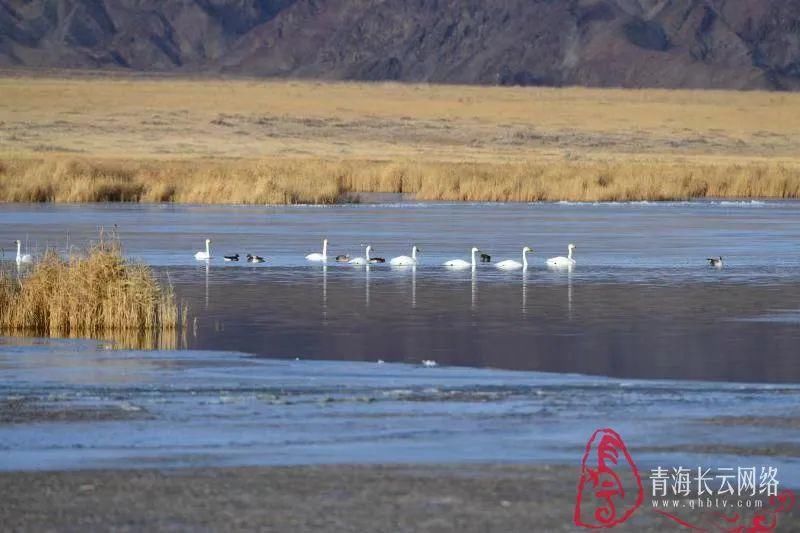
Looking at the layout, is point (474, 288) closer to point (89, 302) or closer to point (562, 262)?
point (562, 262)

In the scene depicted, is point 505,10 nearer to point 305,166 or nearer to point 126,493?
point 305,166

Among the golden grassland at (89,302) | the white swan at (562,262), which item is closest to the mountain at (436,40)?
the white swan at (562,262)

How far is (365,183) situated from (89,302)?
1304 inches

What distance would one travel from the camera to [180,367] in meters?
13.8

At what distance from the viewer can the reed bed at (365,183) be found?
4338 cm

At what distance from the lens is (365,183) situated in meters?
49.6

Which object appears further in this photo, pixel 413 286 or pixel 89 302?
pixel 413 286

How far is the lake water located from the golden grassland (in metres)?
0.64

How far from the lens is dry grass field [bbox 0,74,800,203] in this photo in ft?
151

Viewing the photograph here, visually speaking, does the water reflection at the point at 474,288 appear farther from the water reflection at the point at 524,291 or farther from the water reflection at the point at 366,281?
the water reflection at the point at 366,281

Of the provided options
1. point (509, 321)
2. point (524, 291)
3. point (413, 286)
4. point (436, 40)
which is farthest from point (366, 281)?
point (436, 40)

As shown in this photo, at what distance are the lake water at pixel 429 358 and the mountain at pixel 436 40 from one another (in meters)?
134

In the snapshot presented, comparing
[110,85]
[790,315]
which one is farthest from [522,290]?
[110,85]

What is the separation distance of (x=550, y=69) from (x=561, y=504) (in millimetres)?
158117
